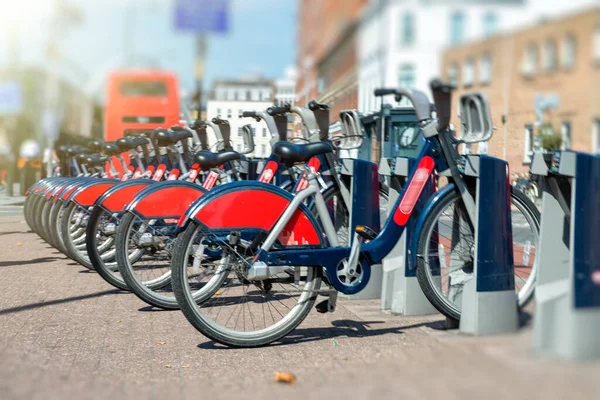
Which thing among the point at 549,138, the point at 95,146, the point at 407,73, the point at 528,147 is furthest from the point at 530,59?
the point at 95,146

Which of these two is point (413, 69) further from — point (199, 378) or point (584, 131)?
point (199, 378)

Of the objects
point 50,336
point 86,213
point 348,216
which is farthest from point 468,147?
point 86,213

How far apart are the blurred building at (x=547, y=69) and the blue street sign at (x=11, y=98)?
371 inches

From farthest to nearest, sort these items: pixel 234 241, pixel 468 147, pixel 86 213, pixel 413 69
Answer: pixel 86 213 → pixel 468 147 → pixel 234 241 → pixel 413 69

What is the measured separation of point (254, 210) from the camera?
4535 mm

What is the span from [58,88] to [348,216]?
315 inches

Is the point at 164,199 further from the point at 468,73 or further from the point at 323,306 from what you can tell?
the point at 468,73

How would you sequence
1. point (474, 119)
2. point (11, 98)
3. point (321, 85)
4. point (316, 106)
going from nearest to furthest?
1. point (474, 119)
2. point (316, 106)
3. point (321, 85)
4. point (11, 98)

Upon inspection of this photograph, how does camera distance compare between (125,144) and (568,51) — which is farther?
(125,144)

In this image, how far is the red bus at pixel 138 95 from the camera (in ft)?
53.4

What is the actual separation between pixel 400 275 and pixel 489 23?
3242 millimetres

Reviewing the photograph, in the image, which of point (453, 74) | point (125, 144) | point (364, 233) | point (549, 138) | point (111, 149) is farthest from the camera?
point (111, 149)

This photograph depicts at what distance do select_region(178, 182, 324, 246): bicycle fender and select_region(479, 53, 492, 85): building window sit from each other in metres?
2.07

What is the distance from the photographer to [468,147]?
17.1ft
